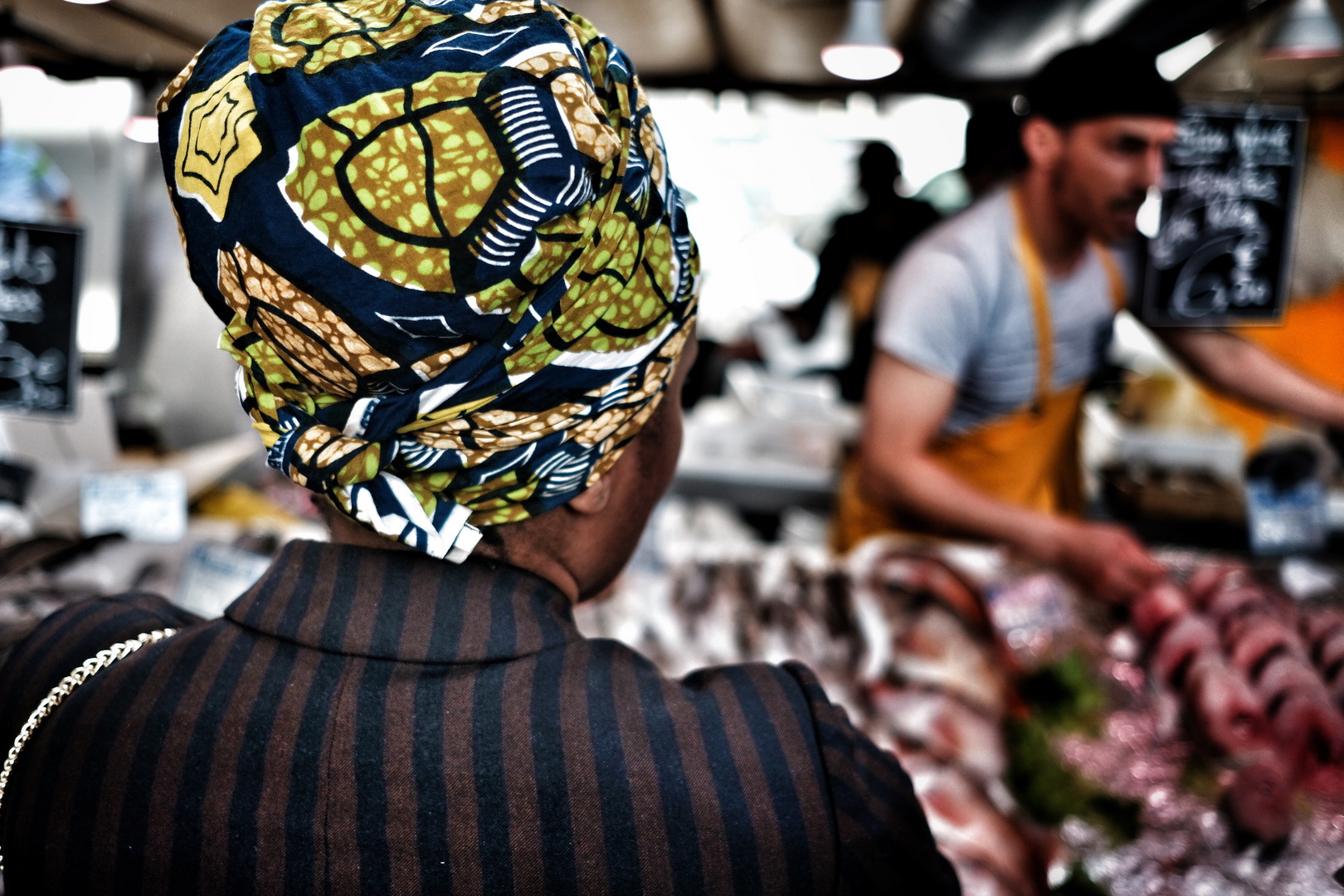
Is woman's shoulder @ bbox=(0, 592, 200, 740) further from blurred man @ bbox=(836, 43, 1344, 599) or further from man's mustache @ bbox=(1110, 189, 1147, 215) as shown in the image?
man's mustache @ bbox=(1110, 189, 1147, 215)

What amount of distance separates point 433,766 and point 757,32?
121 inches

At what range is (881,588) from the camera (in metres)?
2.31

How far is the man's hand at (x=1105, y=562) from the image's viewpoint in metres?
2.30


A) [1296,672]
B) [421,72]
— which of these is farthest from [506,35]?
[1296,672]

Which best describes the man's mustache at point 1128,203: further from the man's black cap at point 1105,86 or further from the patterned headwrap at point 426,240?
the patterned headwrap at point 426,240

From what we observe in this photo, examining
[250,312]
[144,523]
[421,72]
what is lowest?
[144,523]

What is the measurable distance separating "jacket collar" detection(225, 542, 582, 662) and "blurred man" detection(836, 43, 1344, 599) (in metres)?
1.78

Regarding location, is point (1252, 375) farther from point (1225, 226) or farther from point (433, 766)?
point (433, 766)

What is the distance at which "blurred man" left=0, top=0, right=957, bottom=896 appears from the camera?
815mm

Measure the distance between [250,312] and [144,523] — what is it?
1819 millimetres

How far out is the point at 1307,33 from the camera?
8.37 feet

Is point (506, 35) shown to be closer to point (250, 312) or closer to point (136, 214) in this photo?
point (250, 312)

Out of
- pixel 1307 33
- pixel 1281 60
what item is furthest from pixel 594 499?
pixel 1281 60

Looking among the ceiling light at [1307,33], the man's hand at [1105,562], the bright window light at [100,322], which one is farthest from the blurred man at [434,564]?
the bright window light at [100,322]
